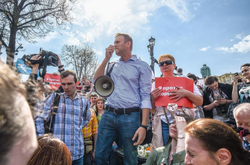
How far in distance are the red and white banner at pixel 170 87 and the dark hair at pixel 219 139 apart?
1015 mm

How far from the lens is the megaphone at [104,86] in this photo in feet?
7.87

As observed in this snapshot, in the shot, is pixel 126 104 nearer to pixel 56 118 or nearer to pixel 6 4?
pixel 56 118

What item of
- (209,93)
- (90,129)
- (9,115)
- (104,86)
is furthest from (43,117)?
(209,93)

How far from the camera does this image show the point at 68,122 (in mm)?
2752

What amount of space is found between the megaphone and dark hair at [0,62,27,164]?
1.95 m

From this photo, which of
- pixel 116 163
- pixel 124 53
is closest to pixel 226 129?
pixel 124 53

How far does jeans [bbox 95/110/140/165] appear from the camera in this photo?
86.9 inches

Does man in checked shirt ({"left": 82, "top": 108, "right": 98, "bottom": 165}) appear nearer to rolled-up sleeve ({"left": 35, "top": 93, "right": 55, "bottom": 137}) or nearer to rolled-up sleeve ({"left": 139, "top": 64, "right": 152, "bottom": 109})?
rolled-up sleeve ({"left": 35, "top": 93, "right": 55, "bottom": 137})

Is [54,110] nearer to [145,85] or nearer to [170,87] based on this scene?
[145,85]

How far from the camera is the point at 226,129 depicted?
1.49 m

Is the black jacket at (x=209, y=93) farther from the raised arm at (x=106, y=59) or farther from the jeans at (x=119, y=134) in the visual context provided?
the raised arm at (x=106, y=59)

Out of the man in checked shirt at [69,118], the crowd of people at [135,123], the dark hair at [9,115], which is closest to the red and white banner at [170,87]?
the crowd of people at [135,123]

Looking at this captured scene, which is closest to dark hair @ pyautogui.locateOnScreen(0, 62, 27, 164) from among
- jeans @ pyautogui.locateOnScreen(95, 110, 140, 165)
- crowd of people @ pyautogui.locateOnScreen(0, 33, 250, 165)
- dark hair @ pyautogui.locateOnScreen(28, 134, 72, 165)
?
crowd of people @ pyautogui.locateOnScreen(0, 33, 250, 165)

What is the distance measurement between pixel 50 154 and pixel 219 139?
125cm
